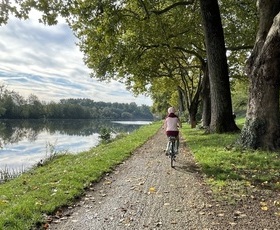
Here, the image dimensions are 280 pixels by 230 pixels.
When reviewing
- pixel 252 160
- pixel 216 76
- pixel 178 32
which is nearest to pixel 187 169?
pixel 252 160

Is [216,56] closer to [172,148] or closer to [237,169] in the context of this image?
[172,148]

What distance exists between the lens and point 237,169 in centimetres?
1005

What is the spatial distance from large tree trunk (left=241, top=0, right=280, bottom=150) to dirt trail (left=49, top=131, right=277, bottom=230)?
3.42 meters

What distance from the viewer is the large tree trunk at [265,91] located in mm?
12071

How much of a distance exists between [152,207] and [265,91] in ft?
24.4

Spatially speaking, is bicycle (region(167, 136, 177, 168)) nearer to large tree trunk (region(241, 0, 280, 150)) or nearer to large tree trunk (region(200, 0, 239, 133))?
large tree trunk (region(241, 0, 280, 150))

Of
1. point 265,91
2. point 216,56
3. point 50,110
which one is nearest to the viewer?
point 265,91

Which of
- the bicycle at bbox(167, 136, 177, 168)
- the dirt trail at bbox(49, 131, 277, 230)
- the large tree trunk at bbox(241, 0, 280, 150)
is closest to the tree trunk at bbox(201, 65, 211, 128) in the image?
the large tree trunk at bbox(241, 0, 280, 150)

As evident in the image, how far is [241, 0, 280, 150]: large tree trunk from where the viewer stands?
1207 cm

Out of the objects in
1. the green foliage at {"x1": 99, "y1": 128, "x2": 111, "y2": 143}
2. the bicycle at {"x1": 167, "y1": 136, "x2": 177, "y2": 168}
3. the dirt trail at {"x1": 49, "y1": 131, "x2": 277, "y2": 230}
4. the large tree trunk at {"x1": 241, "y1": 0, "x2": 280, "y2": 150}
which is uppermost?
the large tree trunk at {"x1": 241, "y1": 0, "x2": 280, "y2": 150}

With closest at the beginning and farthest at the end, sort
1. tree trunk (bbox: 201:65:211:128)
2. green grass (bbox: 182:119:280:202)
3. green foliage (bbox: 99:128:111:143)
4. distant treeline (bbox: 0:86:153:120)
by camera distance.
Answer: green grass (bbox: 182:119:280:202), tree trunk (bbox: 201:65:211:128), green foliage (bbox: 99:128:111:143), distant treeline (bbox: 0:86:153:120)

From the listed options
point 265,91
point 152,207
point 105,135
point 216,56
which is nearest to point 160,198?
point 152,207

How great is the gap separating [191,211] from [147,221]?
1.04 meters

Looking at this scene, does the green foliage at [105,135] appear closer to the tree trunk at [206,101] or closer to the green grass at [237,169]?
the tree trunk at [206,101]
